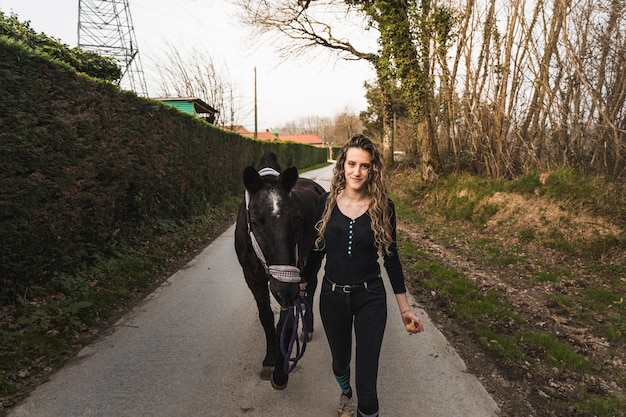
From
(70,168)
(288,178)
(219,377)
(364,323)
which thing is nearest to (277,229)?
(288,178)

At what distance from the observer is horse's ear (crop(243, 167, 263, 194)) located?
244cm

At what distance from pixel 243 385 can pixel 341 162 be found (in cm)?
211

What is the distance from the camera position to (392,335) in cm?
385

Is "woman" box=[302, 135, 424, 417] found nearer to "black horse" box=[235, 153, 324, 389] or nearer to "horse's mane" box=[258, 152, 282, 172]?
"black horse" box=[235, 153, 324, 389]

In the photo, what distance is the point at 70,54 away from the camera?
882cm

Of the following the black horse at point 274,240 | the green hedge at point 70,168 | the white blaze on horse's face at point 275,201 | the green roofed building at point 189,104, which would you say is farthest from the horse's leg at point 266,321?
the green roofed building at point 189,104

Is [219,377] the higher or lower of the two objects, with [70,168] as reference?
lower

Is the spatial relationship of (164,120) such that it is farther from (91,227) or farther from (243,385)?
(243,385)

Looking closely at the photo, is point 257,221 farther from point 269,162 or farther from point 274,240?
point 269,162

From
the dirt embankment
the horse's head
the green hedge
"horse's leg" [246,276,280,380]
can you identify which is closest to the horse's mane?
the horse's head

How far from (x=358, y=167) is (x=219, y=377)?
2313 millimetres

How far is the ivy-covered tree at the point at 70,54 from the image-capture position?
6.98 meters

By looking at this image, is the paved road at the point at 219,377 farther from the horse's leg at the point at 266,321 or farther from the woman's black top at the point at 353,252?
the woman's black top at the point at 353,252

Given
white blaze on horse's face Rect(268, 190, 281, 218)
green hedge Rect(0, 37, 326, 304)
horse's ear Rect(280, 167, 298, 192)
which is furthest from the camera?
green hedge Rect(0, 37, 326, 304)
